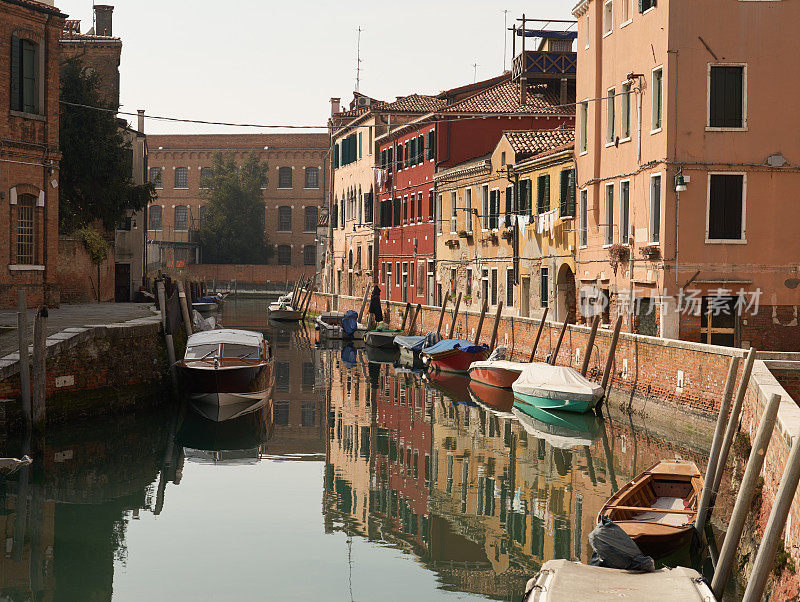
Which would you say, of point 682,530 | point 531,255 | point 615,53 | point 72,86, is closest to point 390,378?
point 531,255

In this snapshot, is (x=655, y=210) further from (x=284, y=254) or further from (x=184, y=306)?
(x=284, y=254)

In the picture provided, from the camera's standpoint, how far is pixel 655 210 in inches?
899

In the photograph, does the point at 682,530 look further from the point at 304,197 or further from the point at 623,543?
the point at 304,197

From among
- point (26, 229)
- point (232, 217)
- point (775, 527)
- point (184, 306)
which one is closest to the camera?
point (775, 527)

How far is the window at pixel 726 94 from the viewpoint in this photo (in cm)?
2203

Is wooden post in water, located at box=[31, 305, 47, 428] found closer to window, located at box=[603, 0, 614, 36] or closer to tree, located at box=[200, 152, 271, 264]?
window, located at box=[603, 0, 614, 36]

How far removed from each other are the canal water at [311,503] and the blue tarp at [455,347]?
5919mm

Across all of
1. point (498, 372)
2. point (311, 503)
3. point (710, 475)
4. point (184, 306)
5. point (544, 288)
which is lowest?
point (311, 503)

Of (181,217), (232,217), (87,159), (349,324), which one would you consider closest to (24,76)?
(87,159)

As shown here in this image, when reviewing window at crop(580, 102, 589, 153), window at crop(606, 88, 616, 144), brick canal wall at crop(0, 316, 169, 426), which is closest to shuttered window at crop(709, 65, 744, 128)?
window at crop(606, 88, 616, 144)

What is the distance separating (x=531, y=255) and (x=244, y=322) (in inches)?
922

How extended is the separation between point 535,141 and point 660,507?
74.9ft

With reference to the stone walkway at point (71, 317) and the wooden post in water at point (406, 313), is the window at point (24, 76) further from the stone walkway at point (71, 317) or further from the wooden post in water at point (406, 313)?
the wooden post in water at point (406, 313)

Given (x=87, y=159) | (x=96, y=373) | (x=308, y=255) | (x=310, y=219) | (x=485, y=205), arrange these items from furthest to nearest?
(x=310, y=219), (x=308, y=255), (x=485, y=205), (x=87, y=159), (x=96, y=373)
